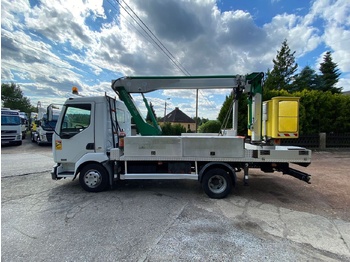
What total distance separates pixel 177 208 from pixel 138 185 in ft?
5.98

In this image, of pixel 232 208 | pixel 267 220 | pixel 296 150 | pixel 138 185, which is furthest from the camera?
pixel 138 185

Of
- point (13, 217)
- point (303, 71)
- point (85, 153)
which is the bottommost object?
point (13, 217)

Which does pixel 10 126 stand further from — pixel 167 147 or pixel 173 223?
pixel 173 223

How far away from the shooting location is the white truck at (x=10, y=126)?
14078mm

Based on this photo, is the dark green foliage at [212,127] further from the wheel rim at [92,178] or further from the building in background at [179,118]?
the building in background at [179,118]

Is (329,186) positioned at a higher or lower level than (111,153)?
lower

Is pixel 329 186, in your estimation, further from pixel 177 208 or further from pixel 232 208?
pixel 177 208

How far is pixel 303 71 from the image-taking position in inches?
1250

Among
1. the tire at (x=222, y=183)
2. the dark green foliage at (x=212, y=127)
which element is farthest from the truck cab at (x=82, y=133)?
the dark green foliage at (x=212, y=127)

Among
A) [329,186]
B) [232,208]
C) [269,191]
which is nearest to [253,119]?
[269,191]

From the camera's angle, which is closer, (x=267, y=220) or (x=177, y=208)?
(x=267, y=220)

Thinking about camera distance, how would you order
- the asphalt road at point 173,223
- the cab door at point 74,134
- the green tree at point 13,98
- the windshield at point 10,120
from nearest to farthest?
the asphalt road at point 173,223 < the cab door at point 74,134 < the windshield at point 10,120 < the green tree at point 13,98

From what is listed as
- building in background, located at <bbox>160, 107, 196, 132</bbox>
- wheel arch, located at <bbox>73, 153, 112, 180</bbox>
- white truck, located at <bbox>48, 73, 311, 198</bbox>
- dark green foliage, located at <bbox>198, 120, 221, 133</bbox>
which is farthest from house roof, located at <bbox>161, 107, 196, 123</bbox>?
wheel arch, located at <bbox>73, 153, 112, 180</bbox>

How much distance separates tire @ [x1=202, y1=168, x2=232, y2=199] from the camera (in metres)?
4.57
